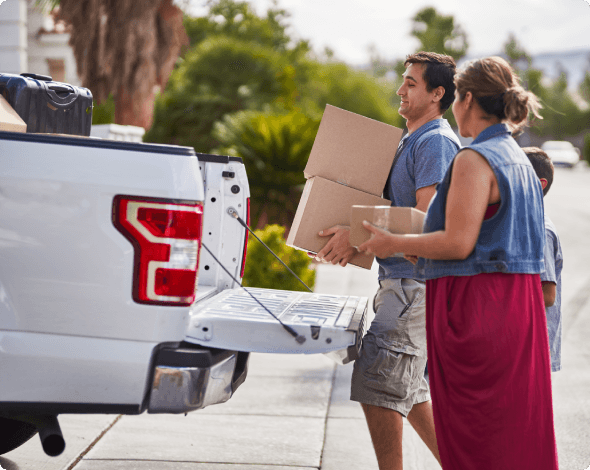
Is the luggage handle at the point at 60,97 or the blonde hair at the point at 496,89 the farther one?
the luggage handle at the point at 60,97

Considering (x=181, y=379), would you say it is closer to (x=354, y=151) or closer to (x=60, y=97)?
(x=354, y=151)

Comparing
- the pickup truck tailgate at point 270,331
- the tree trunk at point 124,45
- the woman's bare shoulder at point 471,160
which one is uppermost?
the tree trunk at point 124,45

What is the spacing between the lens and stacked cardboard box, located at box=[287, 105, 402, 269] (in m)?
3.45

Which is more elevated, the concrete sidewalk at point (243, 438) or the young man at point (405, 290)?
the young man at point (405, 290)

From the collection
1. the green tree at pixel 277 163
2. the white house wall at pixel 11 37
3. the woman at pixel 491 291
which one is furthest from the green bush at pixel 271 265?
the white house wall at pixel 11 37

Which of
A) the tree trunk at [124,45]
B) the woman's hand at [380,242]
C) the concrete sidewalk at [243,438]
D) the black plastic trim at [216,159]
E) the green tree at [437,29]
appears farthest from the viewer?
the green tree at [437,29]

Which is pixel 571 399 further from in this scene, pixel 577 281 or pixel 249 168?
pixel 249 168

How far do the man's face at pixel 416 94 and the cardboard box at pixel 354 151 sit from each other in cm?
15

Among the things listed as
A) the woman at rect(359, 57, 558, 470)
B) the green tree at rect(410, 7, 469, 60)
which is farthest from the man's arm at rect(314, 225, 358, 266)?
the green tree at rect(410, 7, 469, 60)

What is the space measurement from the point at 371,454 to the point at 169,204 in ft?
7.66

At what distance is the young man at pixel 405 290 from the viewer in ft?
10.8

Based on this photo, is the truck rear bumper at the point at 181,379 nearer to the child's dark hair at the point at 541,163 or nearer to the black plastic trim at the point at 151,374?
the black plastic trim at the point at 151,374

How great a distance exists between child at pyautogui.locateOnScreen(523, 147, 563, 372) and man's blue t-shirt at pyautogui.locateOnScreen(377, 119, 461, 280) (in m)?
0.53

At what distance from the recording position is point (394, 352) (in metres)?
3.33
